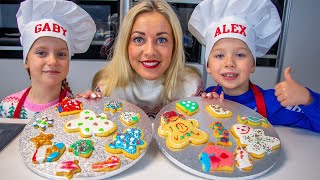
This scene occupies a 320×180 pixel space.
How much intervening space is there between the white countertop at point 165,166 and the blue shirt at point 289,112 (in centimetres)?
13

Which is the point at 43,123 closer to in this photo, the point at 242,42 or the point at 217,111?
the point at 217,111

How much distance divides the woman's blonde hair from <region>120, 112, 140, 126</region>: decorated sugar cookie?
1.01ft

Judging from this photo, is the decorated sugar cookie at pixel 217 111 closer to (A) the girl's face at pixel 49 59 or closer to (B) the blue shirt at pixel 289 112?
(B) the blue shirt at pixel 289 112

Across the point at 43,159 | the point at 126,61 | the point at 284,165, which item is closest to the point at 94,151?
the point at 43,159

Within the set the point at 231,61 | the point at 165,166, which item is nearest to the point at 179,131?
the point at 165,166

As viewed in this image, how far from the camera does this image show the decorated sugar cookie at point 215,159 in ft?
1.51

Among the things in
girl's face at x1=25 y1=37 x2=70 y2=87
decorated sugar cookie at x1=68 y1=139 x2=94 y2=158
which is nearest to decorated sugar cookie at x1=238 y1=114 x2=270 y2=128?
decorated sugar cookie at x1=68 y1=139 x2=94 y2=158

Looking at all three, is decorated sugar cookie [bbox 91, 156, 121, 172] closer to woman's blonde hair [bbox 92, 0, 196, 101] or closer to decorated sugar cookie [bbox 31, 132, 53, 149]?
decorated sugar cookie [bbox 31, 132, 53, 149]

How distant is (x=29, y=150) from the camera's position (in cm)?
48

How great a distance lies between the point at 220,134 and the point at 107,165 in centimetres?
22

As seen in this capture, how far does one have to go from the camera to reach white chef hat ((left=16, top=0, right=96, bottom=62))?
73 centimetres

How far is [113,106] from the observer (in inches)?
24.1

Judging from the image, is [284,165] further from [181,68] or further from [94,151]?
[181,68]

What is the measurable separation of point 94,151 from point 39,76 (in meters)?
0.40
